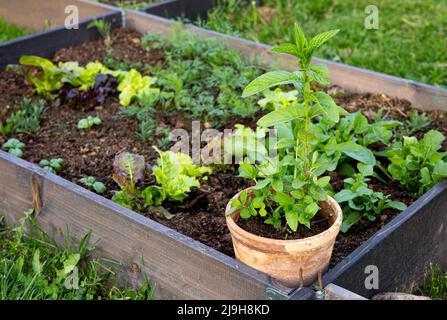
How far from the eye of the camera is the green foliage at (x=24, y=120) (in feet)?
12.3

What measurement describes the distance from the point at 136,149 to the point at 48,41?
1.51 meters

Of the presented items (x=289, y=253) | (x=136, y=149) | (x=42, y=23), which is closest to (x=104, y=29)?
(x=42, y=23)

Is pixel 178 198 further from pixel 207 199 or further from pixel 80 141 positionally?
pixel 80 141

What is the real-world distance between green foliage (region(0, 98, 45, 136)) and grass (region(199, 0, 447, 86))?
145 centimetres

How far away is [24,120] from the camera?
377cm

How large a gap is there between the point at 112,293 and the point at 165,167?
1.93 ft

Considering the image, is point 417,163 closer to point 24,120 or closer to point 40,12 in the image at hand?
point 24,120

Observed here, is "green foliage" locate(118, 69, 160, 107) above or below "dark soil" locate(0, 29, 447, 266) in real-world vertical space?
above

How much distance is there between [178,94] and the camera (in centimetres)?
394

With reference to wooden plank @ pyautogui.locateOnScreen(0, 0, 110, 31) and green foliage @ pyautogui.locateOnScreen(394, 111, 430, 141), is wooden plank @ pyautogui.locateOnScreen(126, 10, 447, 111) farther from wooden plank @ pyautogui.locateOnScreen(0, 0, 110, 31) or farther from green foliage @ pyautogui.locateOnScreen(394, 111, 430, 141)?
wooden plank @ pyautogui.locateOnScreen(0, 0, 110, 31)

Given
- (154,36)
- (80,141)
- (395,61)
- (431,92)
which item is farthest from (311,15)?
(80,141)

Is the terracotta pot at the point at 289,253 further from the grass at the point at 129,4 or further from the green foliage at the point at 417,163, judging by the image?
the grass at the point at 129,4

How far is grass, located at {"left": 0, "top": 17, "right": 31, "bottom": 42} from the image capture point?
223 inches

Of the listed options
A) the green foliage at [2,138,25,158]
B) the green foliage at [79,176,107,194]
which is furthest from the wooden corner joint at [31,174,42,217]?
the green foliage at [2,138,25,158]
